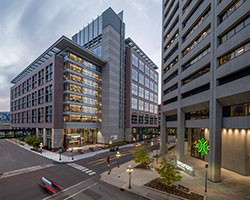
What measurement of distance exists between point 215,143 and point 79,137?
37.3 meters

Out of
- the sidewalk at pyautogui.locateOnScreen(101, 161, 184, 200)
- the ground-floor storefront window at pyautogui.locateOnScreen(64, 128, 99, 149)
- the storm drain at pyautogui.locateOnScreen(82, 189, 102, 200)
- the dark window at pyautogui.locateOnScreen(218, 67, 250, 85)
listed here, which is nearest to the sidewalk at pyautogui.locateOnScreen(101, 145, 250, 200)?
the sidewalk at pyautogui.locateOnScreen(101, 161, 184, 200)

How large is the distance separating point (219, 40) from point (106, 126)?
40.7 metres

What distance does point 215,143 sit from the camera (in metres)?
20.5

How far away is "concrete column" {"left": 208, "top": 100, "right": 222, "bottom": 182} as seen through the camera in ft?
66.8

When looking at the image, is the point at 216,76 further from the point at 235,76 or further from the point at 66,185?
the point at 66,185

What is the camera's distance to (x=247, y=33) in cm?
1709

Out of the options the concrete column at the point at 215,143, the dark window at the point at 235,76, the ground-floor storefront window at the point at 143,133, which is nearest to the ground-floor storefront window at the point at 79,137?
the ground-floor storefront window at the point at 143,133

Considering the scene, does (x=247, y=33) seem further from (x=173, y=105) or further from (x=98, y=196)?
(x=98, y=196)

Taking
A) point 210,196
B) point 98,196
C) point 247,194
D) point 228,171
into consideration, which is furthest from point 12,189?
point 228,171

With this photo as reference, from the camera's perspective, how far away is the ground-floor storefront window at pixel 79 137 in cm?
4414

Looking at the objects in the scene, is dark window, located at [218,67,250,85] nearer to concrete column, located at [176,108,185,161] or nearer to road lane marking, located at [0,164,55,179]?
concrete column, located at [176,108,185,161]

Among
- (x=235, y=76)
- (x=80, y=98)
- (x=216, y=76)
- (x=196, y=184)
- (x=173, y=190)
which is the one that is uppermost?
(x=216, y=76)

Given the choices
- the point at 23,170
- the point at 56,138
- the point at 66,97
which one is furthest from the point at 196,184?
the point at 66,97

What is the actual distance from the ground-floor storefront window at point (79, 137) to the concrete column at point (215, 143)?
3172 centimetres
